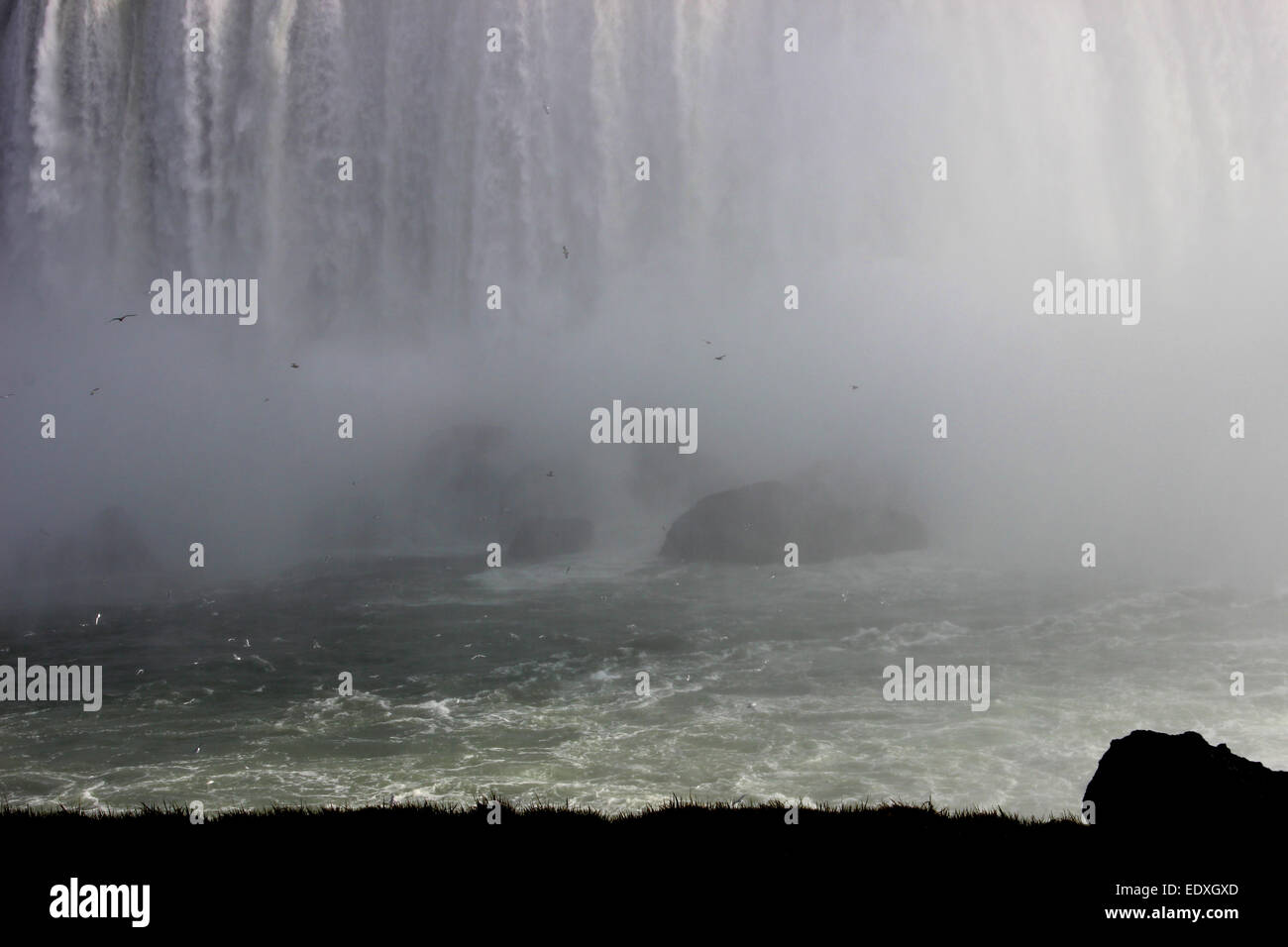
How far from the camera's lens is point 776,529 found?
31.5 m

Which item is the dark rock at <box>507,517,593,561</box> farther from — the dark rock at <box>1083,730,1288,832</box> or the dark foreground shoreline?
the dark rock at <box>1083,730,1288,832</box>

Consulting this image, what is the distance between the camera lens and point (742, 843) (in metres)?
7.63

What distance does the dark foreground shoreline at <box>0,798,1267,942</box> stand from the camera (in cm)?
655

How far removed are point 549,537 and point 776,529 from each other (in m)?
7.41

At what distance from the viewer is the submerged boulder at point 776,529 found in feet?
103

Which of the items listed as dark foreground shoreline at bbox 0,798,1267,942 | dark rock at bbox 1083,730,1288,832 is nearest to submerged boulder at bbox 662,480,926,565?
dark rock at bbox 1083,730,1288,832

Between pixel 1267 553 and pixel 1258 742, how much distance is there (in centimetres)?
1508
